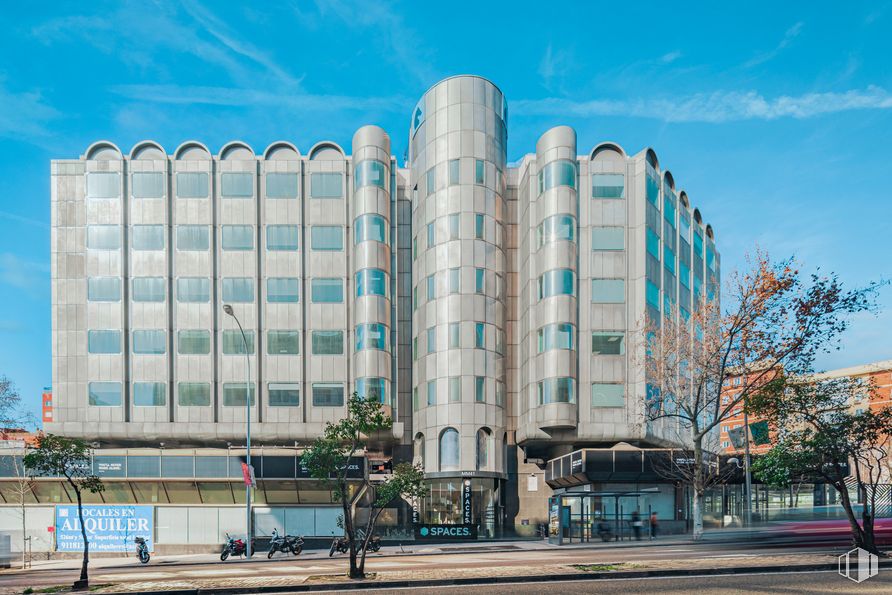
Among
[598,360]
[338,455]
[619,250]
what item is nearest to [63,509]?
[338,455]

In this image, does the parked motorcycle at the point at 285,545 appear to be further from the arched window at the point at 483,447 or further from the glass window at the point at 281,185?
the glass window at the point at 281,185

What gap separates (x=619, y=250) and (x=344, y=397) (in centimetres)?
2464

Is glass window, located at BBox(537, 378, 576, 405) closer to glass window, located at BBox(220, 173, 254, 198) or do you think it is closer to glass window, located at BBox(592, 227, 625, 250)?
glass window, located at BBox(592, 227, 625, 250)

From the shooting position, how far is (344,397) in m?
60.1

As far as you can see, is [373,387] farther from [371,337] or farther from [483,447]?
[483,447]

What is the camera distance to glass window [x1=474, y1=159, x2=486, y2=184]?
58094 millimetres

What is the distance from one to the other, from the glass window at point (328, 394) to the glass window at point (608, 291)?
2138 centimetres

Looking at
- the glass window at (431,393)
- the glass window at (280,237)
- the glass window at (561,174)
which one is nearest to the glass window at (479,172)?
the glass window at (561,174)

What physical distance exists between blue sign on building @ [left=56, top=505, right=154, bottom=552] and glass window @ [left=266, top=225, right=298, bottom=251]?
22377mm

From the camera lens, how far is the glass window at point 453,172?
58000mm

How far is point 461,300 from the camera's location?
5697 cm

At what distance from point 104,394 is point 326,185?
2400cm

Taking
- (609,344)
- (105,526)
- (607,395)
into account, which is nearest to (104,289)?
(105,526)

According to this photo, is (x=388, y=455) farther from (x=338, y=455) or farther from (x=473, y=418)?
(x=338, y=455)
